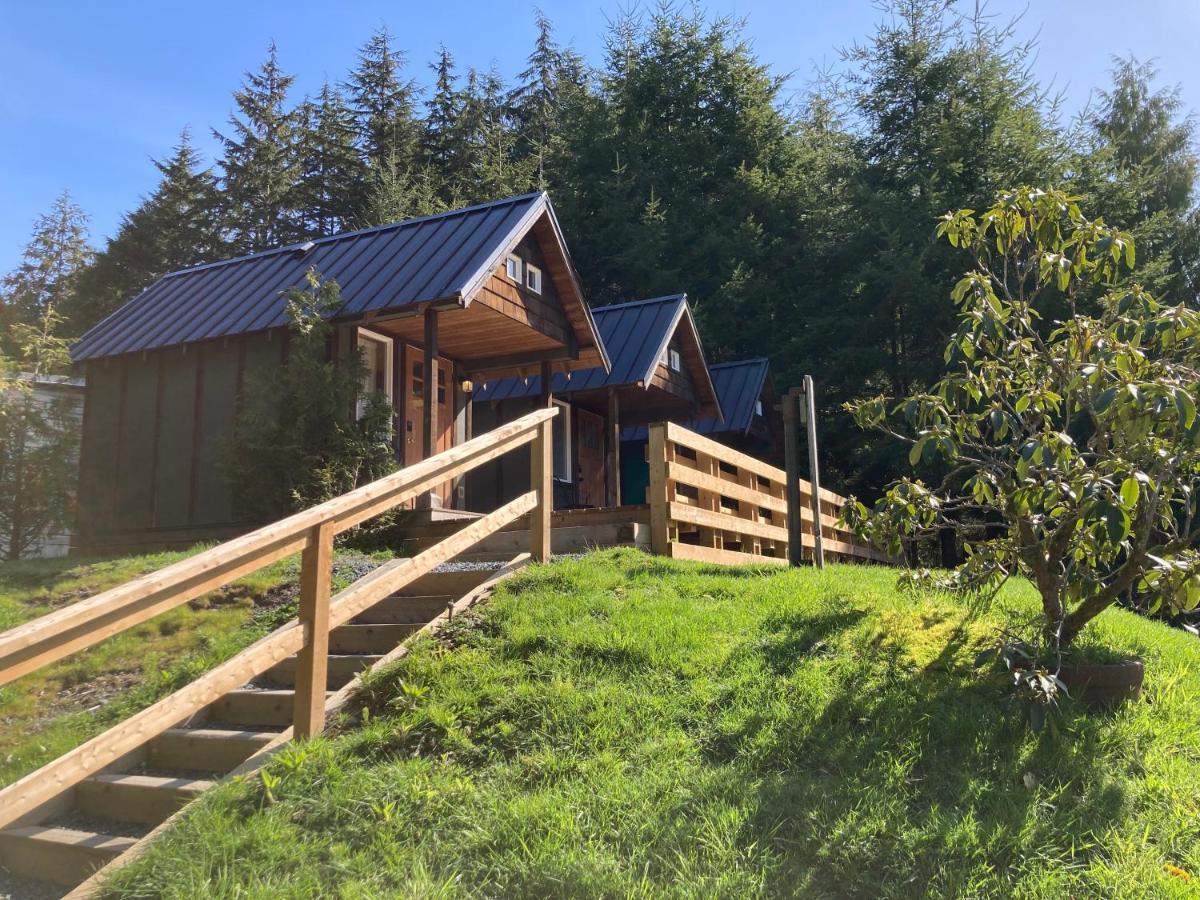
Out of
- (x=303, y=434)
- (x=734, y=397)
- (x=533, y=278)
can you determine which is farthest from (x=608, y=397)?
(x=303, y=434)

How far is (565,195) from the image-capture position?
95.2 feet

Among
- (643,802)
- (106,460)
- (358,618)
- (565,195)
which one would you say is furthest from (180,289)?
(565,195)

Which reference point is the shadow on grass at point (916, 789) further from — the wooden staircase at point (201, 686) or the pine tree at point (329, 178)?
the pine tree at point (329, 178)

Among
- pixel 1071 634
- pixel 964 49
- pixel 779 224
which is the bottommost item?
pixel 1071 634

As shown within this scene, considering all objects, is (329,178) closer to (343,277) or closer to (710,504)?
(343,277)

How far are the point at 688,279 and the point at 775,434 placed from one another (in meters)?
6.56

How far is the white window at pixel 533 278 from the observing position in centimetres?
1340

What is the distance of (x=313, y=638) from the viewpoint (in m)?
4.68

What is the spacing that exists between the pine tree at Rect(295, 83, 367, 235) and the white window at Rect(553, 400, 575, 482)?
19108 millimetres

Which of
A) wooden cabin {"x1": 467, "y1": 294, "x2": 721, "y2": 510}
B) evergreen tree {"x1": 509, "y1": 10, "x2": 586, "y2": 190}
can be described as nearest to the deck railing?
wooden cabin {"x1": 467, "y1": 294, "x2": 721, "y2": 510}

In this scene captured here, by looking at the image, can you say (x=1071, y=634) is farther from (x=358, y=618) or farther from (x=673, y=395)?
(x=673, y=395)

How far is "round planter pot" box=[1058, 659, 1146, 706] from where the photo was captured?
4684 mm

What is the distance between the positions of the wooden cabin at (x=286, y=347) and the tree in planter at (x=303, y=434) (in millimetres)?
621

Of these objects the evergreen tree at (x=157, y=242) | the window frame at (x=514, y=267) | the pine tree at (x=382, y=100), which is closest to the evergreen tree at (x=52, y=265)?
the evergreen tree at (x=157, y=242)
